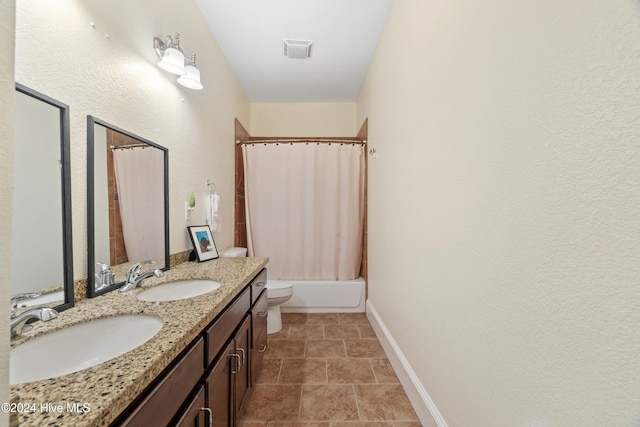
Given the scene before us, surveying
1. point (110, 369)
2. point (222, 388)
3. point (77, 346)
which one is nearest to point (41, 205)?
point (77, 346)

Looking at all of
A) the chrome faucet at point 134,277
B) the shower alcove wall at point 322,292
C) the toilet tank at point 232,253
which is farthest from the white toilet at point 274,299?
the chrome faucet at point 134,277

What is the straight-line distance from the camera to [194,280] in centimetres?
136

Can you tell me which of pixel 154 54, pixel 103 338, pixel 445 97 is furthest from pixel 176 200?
pixel 445 97

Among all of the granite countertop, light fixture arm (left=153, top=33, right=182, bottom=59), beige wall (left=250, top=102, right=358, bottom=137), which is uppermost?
beige wall (left=250, top=102, right=358, bottom=137)

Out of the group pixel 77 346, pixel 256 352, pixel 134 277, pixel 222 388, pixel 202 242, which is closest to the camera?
pixel 77 346

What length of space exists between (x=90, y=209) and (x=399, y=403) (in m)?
1.86

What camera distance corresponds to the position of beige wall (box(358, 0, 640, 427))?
48cm

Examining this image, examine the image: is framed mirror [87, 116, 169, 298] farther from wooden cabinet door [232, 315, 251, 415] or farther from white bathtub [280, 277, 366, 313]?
white bathtub [280, 277, 366, 313]

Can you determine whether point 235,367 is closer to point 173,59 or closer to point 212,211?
point 212,211

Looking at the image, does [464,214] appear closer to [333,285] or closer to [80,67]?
[80,67]

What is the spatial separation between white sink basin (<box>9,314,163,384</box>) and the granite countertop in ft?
0.08

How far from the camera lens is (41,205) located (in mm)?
811

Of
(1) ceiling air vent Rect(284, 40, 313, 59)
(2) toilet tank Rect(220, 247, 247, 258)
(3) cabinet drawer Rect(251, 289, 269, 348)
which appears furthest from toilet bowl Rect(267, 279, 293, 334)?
(1) ceiling air vent Rect(284, 40, 313, 59)

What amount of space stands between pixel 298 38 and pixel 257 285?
2018 millimetres
